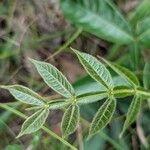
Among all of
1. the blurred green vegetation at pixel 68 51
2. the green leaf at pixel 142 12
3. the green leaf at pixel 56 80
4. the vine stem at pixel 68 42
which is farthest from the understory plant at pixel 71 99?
the vine stem at pixel 68 42

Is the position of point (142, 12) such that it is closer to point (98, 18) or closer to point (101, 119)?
point (98, 18)

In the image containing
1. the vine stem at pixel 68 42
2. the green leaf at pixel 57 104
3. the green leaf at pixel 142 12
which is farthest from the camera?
the vine stem at pixel 68 42

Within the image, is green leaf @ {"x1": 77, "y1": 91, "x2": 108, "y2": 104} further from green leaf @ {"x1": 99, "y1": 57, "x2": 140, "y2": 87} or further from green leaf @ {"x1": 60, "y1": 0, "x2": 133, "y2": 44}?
green leaf @ {"x1": 60, "y1": 0, "x2": 133, "y2": 44}

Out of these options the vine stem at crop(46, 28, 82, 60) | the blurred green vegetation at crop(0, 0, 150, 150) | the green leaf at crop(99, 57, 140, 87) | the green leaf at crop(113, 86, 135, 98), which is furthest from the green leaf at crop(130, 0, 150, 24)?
the green leaf at crop(113, 86, 135, 98)

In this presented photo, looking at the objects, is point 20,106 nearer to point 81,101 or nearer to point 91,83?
point 91,83

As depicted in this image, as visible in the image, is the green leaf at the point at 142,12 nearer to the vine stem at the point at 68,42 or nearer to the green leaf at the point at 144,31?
the green leaf at the point at 144,31

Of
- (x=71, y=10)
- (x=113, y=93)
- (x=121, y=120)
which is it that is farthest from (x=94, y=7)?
(x=113, y=93)
